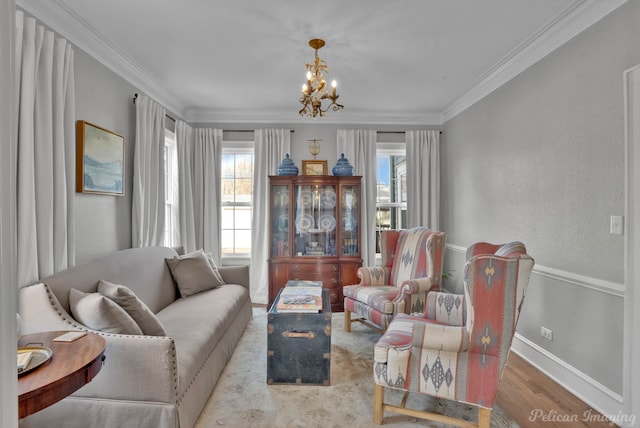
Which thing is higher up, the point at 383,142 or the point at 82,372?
the point at 383,142

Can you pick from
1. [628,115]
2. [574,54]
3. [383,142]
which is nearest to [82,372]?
[628,115]

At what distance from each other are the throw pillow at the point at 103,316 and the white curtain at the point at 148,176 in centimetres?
155

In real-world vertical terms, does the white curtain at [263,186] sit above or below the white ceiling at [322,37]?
below

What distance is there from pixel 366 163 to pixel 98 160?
3139 mm

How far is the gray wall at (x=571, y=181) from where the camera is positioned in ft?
7.01

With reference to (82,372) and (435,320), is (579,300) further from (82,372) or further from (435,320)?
(82,372)

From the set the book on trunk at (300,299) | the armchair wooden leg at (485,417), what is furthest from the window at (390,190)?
the armchair wooden leg at (485,417)

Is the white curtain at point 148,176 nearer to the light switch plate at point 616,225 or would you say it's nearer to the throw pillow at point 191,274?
the throw pillow at point 191,274

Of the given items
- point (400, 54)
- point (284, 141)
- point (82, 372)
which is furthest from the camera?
point (284, 141)

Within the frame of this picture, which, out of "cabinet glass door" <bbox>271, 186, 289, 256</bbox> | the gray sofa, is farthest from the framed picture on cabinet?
the gray sofa

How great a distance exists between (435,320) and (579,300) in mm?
952

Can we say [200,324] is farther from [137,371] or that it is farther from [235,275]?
[235,275]

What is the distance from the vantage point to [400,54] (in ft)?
10.0

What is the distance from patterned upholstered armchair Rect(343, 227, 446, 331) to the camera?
311 centimetres
